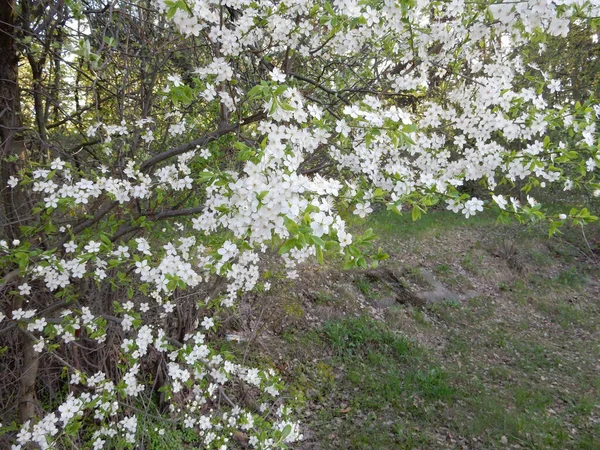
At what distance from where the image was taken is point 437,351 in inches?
246

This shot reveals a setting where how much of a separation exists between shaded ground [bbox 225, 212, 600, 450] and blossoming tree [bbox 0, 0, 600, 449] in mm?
1843

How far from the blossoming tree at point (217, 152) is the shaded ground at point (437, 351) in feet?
6.05

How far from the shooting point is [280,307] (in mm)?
5855

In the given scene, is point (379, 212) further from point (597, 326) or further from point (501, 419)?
point (501, 419)

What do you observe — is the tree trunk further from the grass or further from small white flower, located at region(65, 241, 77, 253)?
the grass

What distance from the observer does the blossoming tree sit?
2.02 metres

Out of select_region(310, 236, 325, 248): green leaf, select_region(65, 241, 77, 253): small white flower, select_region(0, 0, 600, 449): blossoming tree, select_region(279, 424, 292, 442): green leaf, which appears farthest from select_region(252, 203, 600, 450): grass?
select_region(310, 236, 325, 248): green leaf

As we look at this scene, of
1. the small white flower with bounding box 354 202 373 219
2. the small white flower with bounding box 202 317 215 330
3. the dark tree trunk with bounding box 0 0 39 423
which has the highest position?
the dark tree trunk with bounding box 0 0 39 423

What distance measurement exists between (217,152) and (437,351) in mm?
4915

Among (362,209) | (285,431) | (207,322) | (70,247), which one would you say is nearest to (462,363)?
(285,431)

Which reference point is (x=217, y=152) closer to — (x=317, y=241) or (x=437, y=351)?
(x=317, y=241)

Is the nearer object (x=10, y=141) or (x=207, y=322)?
(x=10, y=141)

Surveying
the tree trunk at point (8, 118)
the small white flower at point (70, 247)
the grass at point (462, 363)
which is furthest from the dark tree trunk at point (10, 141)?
the grass at point (462, 363)

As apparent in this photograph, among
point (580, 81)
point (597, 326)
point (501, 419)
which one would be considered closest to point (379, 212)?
point (597, 326)
